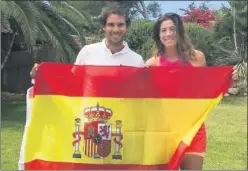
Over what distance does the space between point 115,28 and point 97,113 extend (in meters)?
0.62

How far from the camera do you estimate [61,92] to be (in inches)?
148

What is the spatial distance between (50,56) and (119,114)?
35.5ft

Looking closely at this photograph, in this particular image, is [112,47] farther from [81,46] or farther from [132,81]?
[81,46]

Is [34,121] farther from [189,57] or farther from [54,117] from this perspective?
[189,57]

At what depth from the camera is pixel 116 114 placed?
359 centimetres

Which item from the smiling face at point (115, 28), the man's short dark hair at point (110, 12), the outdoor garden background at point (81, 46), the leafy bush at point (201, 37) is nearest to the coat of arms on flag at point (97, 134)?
the smiling face at point (115, 28)

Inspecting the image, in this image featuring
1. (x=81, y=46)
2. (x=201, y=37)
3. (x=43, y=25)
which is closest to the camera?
(x=43, y=25)

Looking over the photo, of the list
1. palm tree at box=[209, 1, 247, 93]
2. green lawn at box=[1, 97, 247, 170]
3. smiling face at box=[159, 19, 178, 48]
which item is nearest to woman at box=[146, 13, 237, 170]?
smiling face at box=[159, 19, 178, 48]

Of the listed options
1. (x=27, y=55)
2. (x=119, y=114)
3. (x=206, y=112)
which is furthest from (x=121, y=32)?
(x=27, y=55)

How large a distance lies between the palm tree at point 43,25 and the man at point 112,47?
6.56m

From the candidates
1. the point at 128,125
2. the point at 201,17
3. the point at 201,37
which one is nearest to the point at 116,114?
the point at 128,125

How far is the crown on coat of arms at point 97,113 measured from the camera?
3.52 metres

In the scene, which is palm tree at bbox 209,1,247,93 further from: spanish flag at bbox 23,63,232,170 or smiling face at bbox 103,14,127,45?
smiling face at bbox 103,14,127,45

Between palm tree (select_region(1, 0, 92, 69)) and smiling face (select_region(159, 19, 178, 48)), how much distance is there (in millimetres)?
6646
